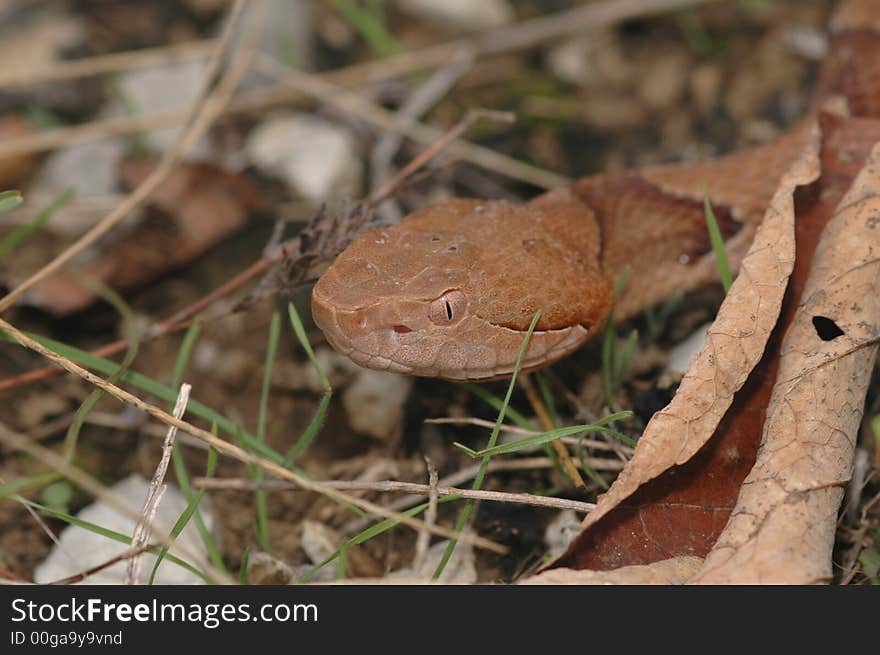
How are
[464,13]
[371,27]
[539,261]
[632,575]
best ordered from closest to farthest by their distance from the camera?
[632,575], [539,261], [371,27], [464,13]

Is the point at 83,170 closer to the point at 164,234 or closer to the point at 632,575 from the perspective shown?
the point at 164,234

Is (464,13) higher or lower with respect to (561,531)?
higher

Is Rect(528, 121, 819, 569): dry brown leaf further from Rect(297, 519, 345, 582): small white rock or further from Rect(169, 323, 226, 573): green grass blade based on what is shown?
Rect(169, 323, 226, 573): green grass blade

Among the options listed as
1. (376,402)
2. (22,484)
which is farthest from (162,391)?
(376,402)

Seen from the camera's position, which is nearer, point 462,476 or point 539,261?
point 462,476

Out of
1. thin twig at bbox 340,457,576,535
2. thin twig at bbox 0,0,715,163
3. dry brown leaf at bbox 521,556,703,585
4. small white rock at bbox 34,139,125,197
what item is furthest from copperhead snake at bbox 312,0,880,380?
small white rock at bbox 34,139,125,197

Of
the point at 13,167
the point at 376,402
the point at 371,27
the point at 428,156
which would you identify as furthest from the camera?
the point at 371,27
